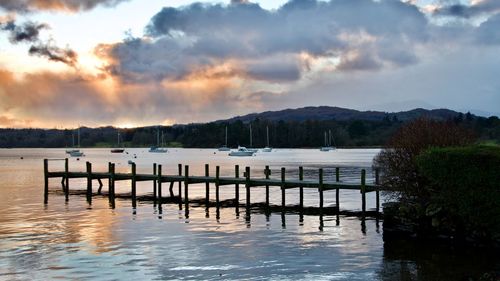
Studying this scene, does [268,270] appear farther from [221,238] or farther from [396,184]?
[396,184]

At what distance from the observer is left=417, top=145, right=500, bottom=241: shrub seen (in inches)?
866

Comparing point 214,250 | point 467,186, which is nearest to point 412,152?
point 467,186

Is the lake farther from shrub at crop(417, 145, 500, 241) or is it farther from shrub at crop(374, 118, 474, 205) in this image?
shrub at crop(374, 118, 474, 205)

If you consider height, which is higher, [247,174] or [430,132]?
[430,132]

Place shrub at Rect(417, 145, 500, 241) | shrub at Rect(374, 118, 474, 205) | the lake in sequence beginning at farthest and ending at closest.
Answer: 1. shrub at Rect(374, 118, 474, 205)
2. shrub at Rect(417, 145, 500, 241)
3. the lake

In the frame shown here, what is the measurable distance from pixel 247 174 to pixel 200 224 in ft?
28.8

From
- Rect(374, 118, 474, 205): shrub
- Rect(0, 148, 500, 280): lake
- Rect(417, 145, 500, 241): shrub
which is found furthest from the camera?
Rect(374, 118, 474, 205): shrub

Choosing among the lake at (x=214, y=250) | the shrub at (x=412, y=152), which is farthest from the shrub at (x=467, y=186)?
the shrub at (x=412, y=152)

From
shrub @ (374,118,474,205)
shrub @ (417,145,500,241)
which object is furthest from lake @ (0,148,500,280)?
shrub @ (374,118,474,205)

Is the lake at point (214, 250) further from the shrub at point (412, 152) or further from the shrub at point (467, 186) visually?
the shrub at point (412, 152)

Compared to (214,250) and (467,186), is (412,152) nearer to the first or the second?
(467,186)

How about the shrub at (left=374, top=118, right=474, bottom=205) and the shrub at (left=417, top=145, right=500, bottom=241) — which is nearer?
the shrub at (left=417, top=145, right=500, bottom=241)

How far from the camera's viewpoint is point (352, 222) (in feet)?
105

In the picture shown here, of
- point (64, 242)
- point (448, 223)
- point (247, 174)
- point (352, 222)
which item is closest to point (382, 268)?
point (448, 223)
